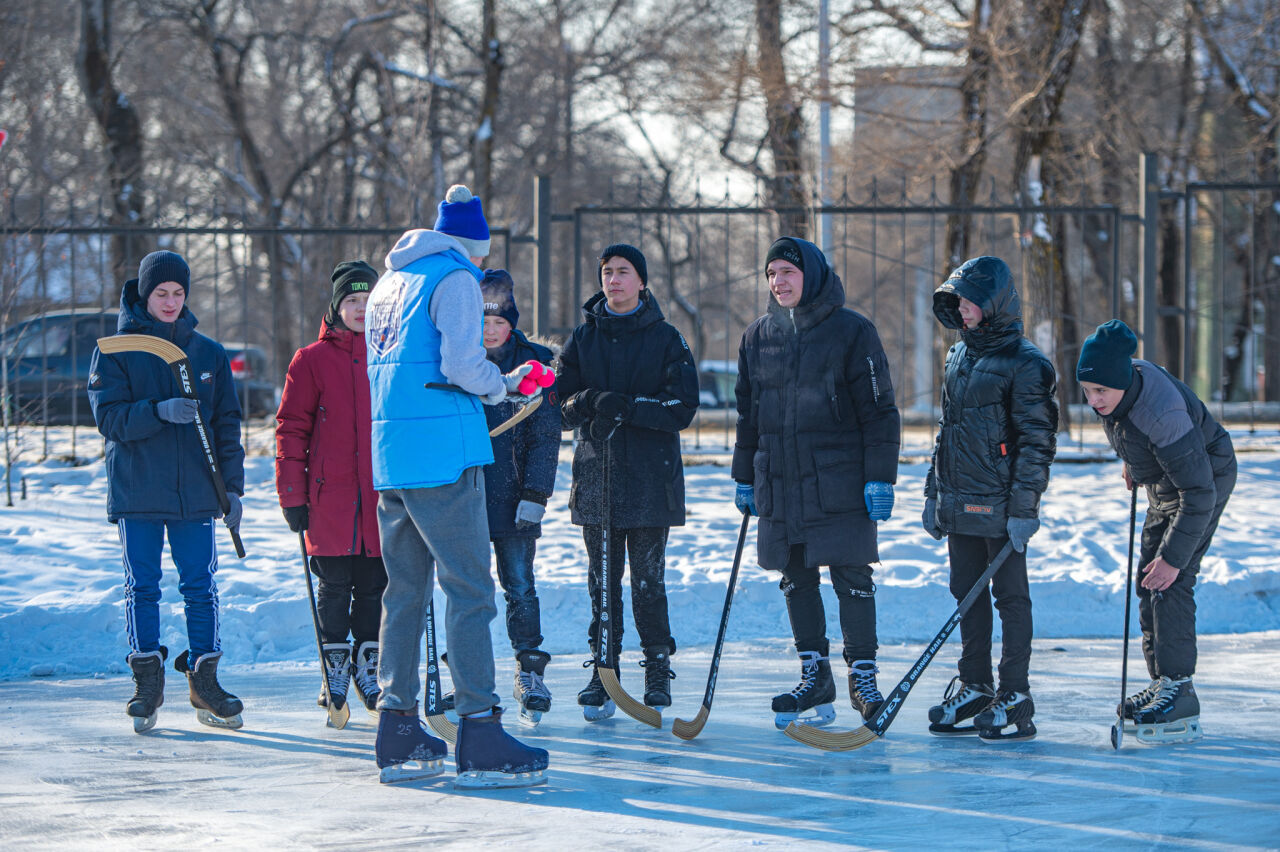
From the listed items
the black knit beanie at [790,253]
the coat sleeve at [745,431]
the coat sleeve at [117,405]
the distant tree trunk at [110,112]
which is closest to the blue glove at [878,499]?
the coat sleeve at [745,431]

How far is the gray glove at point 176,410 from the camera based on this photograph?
4.99m

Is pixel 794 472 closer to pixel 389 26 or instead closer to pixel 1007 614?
pixel 1007 614

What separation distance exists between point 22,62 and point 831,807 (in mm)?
17084

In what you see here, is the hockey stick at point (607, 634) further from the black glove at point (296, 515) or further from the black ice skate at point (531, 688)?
the black glove at point (296, 515)

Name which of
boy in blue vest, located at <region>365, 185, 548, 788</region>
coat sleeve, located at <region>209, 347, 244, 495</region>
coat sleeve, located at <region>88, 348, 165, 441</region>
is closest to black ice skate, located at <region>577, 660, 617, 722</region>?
boy in blue vest, located at <region>365, 185, 548, 788</region>

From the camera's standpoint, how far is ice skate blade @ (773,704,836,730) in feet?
16.5

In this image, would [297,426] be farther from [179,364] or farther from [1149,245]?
[1149,245]

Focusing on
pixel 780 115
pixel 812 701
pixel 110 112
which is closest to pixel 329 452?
pixel 812 701

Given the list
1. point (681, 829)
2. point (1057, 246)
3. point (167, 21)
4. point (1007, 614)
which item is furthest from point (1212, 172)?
point (681, 829)

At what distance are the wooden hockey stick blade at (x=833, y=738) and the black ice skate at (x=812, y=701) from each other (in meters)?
0.24

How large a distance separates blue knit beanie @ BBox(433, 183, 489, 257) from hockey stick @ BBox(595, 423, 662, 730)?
113cm

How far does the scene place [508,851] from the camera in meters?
3.55

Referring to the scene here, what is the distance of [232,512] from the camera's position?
5.14 m

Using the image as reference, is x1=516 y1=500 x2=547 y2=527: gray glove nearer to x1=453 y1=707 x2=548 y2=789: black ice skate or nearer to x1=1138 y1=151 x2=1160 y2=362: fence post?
x1=453 y1=707 x2=548 y2=789: black ice skate
